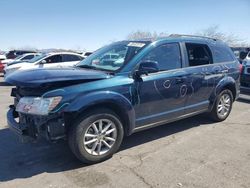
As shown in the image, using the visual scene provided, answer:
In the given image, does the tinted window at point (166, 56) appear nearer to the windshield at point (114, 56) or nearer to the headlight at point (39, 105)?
the windshield at point (114, 56)

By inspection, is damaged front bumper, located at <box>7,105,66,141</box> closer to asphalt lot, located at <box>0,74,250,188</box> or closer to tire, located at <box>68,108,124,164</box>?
tire, located at <box>68,108,124,164</box>

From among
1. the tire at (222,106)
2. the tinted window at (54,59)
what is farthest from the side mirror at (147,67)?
the tinted window at (54,59)

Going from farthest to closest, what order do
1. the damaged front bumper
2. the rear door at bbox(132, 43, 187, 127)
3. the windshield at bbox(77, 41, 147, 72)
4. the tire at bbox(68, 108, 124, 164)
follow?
the windshield at bbox(77, 41, 147, 72) → the rear door at bbox(132, 43, 187, 127) → the tire at bbox(68, 108, 124, 164) → the damaged front bumper

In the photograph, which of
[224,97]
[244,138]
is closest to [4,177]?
[244,138]

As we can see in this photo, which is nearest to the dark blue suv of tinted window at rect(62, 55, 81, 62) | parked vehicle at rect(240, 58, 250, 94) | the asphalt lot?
the asphalt lot

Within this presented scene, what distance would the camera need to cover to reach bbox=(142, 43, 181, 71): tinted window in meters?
4.71

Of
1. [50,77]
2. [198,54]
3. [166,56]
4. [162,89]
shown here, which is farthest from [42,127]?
[198,54]

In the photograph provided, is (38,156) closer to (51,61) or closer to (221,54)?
(221,54)

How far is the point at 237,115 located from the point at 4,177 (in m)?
5.36

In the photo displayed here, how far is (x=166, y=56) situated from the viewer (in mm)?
4887

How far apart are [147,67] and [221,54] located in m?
2.48

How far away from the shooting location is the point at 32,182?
140 inches

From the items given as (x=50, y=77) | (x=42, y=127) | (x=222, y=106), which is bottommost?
(x=222, y=106)

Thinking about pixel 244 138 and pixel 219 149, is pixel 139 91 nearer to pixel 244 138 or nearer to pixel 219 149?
pixel 219 149
